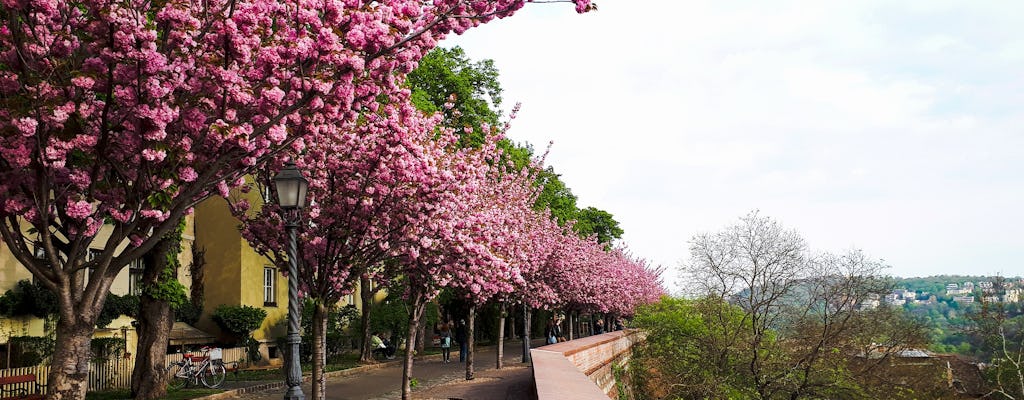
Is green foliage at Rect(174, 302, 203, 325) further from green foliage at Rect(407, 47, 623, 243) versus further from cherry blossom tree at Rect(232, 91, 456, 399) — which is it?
cherry blossom tree at Rect(232, 91, 456, 399)

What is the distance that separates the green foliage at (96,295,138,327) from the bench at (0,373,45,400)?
5.74 meters

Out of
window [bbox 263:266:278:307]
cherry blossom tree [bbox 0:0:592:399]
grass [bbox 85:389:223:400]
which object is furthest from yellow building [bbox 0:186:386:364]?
cherry blossom tree [bbox 0:0:592:399]

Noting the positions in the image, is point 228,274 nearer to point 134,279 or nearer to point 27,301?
point 134,279

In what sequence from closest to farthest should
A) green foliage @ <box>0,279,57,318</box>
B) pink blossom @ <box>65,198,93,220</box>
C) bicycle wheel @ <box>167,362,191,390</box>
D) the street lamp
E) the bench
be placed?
pink blossom @ <box>65,198,93,220</box>
the street lamp
the bench
green foliage @ <box>0,279,57,318</box>
bicycle wheel @ <box>167,362,191,390</box>

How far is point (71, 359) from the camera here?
904cm

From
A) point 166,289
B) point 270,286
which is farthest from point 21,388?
point 270,286

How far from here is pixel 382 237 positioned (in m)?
14.9

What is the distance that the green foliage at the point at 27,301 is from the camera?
68.9ft

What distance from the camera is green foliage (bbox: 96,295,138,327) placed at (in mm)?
24219

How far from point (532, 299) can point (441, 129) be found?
47.8 ft

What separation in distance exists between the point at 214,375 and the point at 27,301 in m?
4.88

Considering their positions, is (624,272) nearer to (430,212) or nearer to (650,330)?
(650,330)

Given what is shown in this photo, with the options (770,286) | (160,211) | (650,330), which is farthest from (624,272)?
(160,211)

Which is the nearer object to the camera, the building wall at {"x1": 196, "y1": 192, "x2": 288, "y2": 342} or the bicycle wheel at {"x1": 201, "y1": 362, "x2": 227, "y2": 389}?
the bicycle wheel at {"x1": 201, "y1": 362, "x2": 227, "y2": 389}
